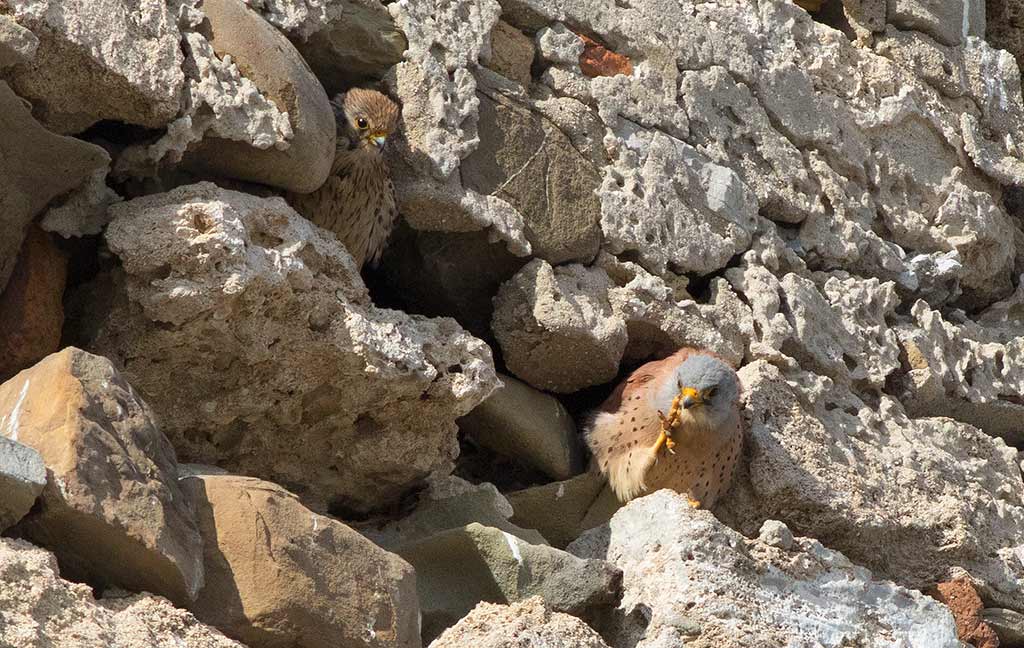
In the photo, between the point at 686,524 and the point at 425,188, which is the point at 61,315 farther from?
the point at 686,524

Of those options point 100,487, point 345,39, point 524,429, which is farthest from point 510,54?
point 100,487

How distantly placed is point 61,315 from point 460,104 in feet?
4.51

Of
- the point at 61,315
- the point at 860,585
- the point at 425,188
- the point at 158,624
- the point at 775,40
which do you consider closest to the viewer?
the point at 158,624

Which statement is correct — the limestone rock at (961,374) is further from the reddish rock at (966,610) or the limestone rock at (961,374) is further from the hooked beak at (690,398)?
the hooked beak at (690,398)

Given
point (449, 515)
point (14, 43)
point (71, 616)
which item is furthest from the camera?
point (449, 515)

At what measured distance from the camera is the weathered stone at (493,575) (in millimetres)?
3684

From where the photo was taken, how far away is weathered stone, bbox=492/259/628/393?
4535 millimetres

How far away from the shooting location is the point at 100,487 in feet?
9.64

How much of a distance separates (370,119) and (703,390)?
1185 millimetres

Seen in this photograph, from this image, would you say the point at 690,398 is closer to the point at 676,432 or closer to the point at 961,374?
the point at 676,432

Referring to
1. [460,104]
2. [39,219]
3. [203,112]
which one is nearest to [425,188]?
[460,104]

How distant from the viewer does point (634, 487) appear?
15.4ft

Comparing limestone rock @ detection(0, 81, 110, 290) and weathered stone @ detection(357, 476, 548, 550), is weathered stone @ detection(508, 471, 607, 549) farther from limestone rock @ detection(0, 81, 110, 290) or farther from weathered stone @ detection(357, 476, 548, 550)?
limestone rock @ detection(0, 81, 110, 290)

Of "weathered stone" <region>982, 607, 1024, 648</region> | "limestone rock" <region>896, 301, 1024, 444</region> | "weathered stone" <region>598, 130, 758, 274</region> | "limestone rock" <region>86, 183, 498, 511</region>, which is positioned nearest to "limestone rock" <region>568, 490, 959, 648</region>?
"limestone rock" <region>86, 183, 498, 511</region>
